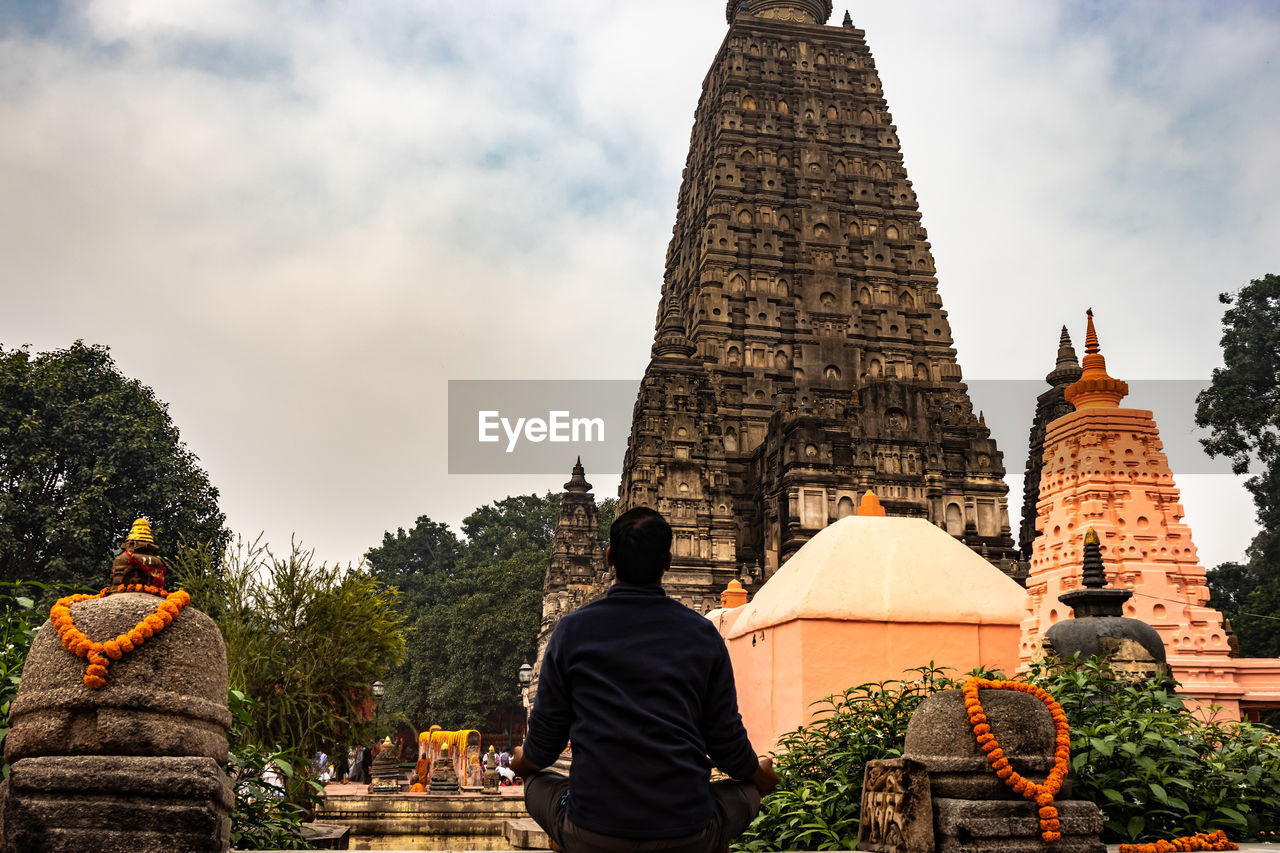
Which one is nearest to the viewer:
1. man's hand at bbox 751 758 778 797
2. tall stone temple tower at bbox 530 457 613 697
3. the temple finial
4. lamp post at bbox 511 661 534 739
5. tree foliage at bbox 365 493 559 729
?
man's hand at bbox 751 758 778 797

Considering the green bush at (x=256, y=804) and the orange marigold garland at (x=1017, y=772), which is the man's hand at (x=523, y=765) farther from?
the green bush at (x=256, y=804)

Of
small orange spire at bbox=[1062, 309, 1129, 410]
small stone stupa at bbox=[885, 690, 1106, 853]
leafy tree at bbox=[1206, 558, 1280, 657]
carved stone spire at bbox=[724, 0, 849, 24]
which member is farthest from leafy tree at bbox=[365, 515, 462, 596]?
small stone stupa at bbox=[885, 690, 1106, 853]

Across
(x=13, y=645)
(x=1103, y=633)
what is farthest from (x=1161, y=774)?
(x=13, y=645)

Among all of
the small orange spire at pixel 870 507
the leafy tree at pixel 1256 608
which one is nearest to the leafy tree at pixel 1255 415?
the leafy tree at pixel 1256 608

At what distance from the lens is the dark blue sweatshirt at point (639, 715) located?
11.4 feet

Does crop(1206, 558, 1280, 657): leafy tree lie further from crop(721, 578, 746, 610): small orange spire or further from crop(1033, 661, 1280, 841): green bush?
crop(1033, 661, 1280, 841): green bush

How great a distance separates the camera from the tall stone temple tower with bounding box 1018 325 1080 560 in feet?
125

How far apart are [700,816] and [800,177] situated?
4258cm

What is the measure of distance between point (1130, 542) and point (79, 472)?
32.1 metres

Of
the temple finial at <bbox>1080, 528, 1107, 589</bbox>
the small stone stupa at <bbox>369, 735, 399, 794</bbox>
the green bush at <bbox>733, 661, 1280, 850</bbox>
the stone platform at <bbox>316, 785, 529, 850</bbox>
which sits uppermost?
the temple finial at <bbox>1080, 528, 1107, 589</bbox>

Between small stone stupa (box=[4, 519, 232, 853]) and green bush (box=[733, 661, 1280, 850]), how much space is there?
13.4 feet

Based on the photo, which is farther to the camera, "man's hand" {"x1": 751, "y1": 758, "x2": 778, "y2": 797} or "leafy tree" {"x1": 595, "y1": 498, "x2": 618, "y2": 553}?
"leafy tree" {"x1": 595, "y1": 498, "x2": 618, "y2": 553}

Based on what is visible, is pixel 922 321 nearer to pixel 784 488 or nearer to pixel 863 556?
pixel 784 488

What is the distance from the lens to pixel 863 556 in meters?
13.9
